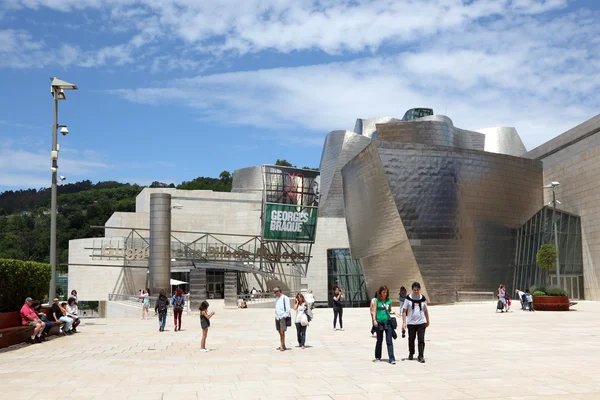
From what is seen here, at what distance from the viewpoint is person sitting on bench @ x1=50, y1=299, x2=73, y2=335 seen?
65.4 feet

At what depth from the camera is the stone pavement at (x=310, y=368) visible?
8797 mm

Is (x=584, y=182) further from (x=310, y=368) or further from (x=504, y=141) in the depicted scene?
(x=310, y=368)

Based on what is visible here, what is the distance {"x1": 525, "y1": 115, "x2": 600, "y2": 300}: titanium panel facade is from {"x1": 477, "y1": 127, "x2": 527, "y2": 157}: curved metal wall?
2339cm

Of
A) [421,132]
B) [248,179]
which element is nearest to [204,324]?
[421,132]

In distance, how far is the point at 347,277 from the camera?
59.8 metres

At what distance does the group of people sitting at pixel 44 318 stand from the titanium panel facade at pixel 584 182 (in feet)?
102

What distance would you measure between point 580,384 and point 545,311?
69.0 ft

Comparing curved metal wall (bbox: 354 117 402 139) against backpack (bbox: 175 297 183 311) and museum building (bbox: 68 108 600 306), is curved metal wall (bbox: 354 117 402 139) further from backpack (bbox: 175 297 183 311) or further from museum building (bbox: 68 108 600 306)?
backpack (bbox: 175 297 183 311)

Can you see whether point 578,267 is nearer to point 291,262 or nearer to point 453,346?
point 291,262

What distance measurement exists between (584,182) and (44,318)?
3391cm

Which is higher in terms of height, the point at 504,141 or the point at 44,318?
the point at 504,141

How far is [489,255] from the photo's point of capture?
1598 inches

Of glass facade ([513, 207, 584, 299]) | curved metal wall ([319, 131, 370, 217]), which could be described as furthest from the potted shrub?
curved metal wall ([319, 131, 370, 217])

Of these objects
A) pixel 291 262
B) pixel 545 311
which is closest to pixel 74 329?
pixel 545 311
